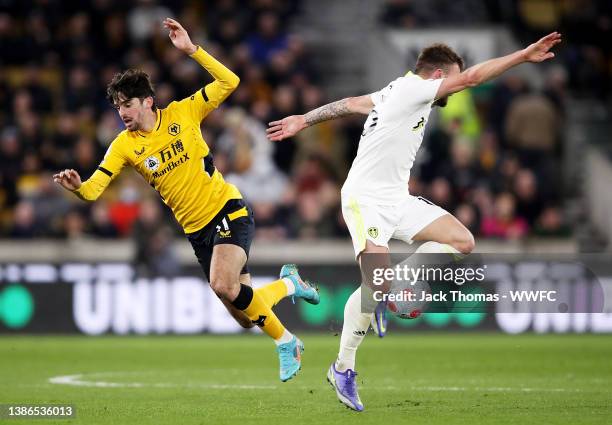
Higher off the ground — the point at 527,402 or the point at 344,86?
the point at 344,86

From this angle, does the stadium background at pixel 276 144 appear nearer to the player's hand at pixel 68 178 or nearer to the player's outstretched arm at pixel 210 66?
the player's outstretched arm at pixel 210 66

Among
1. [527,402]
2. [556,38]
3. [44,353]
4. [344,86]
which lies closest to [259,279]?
[44,353]

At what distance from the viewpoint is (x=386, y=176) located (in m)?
9.28

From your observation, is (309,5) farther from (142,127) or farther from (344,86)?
(142,127)

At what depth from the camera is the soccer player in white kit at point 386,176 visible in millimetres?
9109

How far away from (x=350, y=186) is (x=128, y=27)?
42.6 ft

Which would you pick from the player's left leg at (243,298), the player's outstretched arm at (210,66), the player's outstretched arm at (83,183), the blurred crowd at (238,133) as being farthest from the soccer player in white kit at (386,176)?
the blurred crowd at (238,133)

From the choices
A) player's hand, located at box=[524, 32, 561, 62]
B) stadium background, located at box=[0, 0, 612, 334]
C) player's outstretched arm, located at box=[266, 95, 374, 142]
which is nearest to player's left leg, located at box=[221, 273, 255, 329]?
player's outstretched arm, located at box=[266, 95, 374, 142]

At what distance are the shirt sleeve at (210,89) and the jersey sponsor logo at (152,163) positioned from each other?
496mm

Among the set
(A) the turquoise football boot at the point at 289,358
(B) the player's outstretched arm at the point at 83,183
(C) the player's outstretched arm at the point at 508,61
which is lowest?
(A) the turquoise football boot at the point at 289,358

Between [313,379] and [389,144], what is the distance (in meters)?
3.43

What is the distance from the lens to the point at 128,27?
21.5m

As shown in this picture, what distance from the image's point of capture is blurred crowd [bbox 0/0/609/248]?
18.3 metres

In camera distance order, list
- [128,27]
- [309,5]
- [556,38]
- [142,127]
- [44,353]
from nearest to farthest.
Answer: [556,38]
[142,127]
[44,353]
[128,27]
[309,5]
